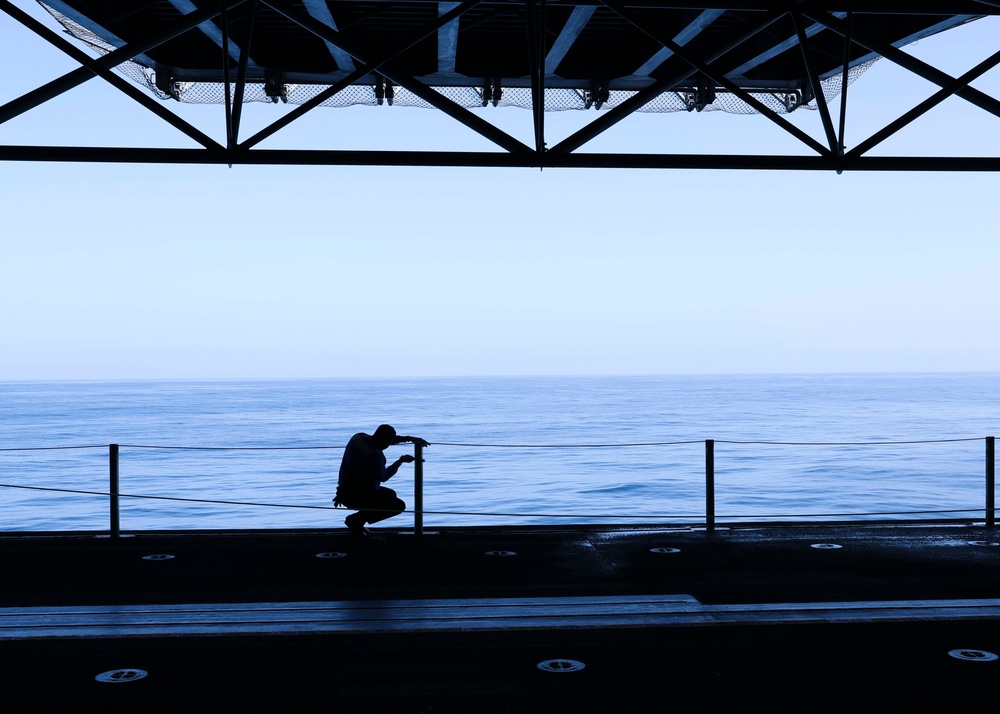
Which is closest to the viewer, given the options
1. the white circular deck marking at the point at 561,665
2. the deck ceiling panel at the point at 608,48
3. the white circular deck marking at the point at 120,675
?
the white circular deck marking at the point at 120,675

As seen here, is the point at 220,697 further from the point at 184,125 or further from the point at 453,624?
the point at 184,125

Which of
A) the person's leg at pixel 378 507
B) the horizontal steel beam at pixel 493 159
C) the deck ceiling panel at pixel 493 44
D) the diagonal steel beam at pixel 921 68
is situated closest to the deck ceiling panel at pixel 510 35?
the deck ceiling panel at pixel 493 44

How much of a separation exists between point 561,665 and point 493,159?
385 cm

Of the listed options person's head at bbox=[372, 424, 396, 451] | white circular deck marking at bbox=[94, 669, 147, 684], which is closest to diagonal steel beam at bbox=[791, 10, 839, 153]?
person's head at bbox=[372, 424, 396, 451]

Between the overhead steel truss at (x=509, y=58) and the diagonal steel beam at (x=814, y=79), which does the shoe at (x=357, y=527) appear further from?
the diagonal steel beam at (x=814, y=79)

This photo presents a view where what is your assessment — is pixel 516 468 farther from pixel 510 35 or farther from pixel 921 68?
pixel 921 68

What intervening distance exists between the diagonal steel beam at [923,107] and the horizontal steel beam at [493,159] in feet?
0.39

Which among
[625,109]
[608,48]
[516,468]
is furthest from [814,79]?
[516,468]

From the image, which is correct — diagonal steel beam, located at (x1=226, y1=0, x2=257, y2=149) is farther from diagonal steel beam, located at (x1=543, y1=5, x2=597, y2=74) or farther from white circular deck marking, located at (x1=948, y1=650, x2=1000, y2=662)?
white circular deck marking, located at (x1=948, y1=650, x2=1000, y2=662)

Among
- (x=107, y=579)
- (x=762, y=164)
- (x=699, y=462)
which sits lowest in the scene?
(x=699, y=462)

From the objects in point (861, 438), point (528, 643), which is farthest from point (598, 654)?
point (861, 438)

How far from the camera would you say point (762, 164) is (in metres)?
6.62

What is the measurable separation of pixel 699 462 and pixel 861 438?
1391 cm

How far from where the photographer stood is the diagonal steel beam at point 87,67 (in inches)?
247
